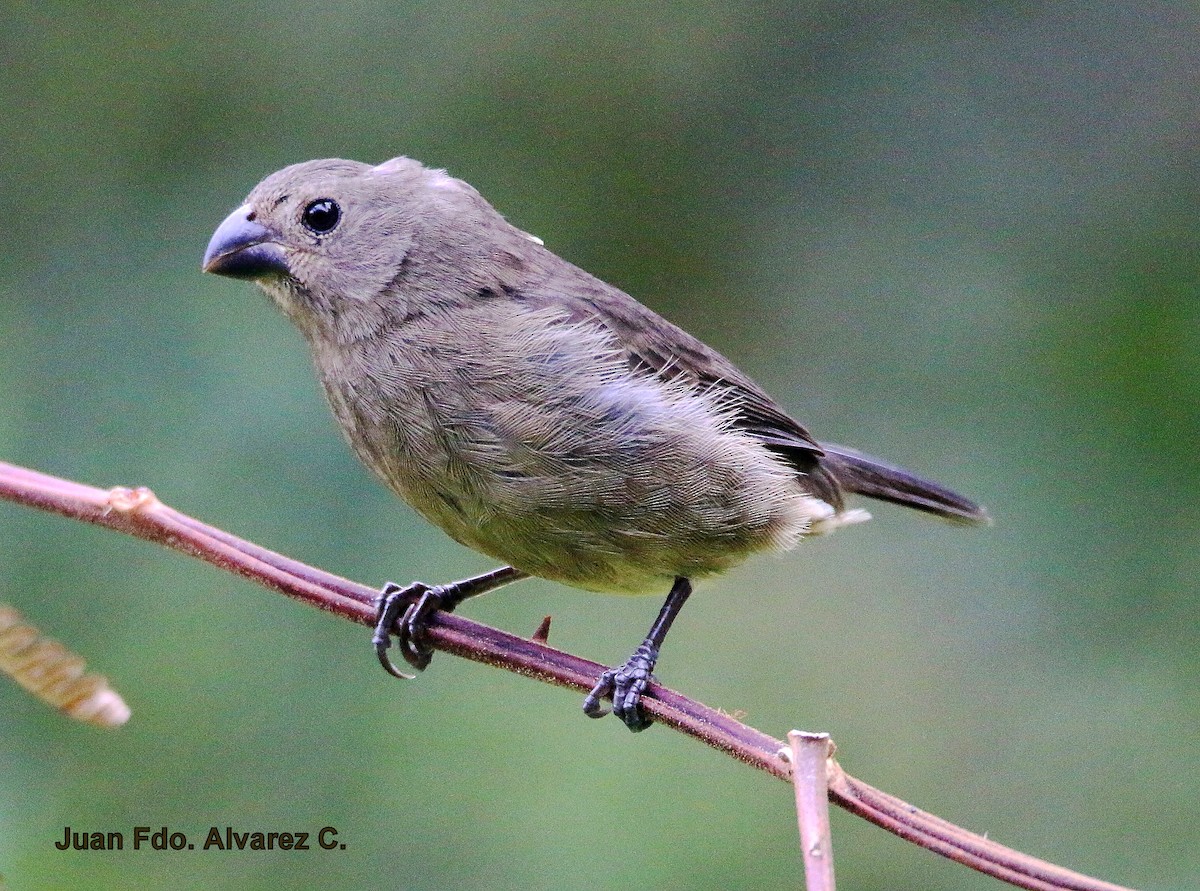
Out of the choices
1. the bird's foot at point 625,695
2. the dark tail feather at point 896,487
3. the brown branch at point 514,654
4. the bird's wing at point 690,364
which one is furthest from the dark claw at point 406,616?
the dark tail feather at point 896,487

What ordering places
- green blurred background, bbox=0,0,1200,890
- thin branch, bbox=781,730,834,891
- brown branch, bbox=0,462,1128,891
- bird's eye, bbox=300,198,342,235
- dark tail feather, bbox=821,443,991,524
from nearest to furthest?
thin branch, bbox=781,730,834,891
brown branch, bbox=0,462,1128,891
bird's eye, bbox=300,198,342,235
green blurred background, bbox=0,0,1200,890
dark tail feather, bbox=821,443,991,524

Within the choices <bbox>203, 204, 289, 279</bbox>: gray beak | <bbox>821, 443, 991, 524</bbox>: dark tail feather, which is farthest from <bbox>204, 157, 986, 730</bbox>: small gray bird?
<bbox>821, 443, 991, 524</bbox>: dark tail feather

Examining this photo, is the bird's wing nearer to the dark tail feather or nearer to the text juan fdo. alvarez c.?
the dark tail feather

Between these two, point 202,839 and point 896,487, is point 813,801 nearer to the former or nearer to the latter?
point 202,839

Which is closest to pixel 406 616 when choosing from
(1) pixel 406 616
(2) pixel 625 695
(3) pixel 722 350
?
(1) pixel 406 616

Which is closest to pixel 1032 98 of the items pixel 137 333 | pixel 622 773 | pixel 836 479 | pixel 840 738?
pixel 836 479

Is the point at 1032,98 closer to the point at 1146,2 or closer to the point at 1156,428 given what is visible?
the point at 1146,2
